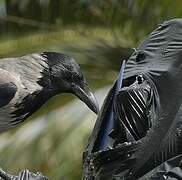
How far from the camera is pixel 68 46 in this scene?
313 inches

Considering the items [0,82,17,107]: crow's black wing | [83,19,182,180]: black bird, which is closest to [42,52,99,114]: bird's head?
[0,82,17,107]: crow's black wing

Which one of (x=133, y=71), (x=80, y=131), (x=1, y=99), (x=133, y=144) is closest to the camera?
(x=133, y=144)

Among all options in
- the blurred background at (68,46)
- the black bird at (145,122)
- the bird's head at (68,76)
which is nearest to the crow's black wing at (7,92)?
the bird's head at (68,76)

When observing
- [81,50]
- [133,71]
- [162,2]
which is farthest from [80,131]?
[133,71]

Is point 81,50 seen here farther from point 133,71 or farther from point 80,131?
point 133,71

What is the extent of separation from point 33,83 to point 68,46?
357 cm

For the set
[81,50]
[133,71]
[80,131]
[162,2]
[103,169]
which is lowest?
[80,131]

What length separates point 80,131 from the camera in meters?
7.66

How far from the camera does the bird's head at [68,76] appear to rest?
14.2ft

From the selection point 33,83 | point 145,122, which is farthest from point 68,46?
point 145,122

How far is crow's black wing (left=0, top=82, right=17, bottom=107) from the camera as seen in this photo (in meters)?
4.34

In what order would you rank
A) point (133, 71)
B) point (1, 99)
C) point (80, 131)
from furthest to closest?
point (80, 131) → point (1, 99) → point (133, 71)

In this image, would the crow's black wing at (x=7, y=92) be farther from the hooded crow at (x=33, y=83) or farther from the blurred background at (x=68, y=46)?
the blurred background at (x=68, y=46)

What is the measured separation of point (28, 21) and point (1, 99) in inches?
147
